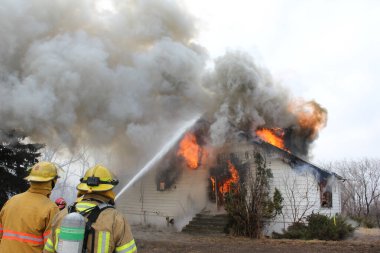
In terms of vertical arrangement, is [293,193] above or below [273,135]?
below

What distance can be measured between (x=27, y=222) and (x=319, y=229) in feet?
37.6

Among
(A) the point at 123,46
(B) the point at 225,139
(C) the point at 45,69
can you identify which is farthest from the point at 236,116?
(C) the point at 45,69

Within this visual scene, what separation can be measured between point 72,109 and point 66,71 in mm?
Answer: 1119

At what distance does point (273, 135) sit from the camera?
55.2ft

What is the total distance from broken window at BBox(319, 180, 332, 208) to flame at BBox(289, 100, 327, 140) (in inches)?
126

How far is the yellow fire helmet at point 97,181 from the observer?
256cm

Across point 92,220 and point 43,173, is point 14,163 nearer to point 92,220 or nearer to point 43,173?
point 43,173

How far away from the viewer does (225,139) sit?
50.1 feet

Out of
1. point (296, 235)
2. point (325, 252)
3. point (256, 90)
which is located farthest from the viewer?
point (256, 90)

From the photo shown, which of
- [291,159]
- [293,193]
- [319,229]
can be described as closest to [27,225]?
[319,229]

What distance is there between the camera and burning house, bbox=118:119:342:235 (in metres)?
14.3

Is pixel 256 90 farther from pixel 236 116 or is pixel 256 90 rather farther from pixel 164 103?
pixel 164 103

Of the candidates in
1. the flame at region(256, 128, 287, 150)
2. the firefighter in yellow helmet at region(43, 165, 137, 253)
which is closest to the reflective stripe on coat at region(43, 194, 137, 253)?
the firefighter in yellow helmet at region(43, 165, 137, 253)

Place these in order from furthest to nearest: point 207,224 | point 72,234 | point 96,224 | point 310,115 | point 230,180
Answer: point 310,115 < point 230,180 < point 207,224 < point 96,224 < point 72,234
